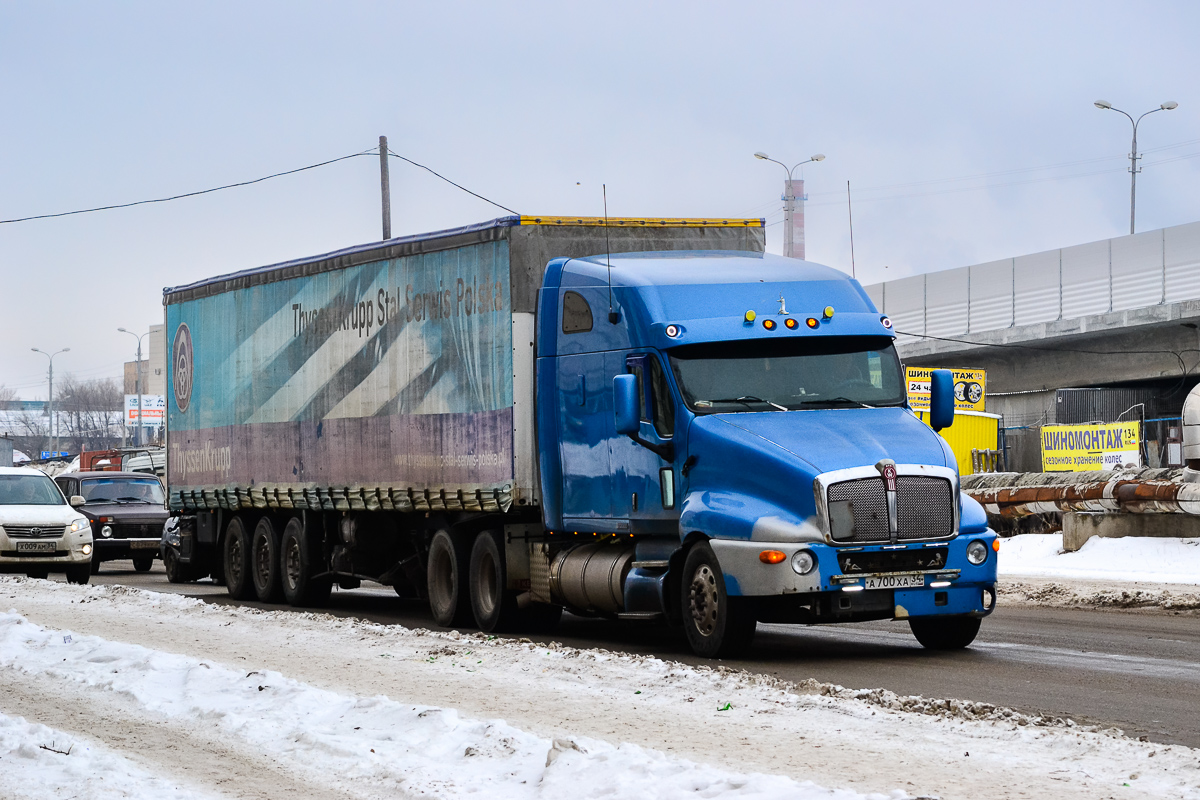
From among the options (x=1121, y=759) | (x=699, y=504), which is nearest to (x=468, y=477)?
(x=699, y=504)

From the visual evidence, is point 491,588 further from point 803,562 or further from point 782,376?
point 803,562

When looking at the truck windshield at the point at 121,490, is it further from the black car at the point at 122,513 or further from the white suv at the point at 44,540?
the white suv at the point at 44,540

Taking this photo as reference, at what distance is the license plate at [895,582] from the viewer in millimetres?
11586

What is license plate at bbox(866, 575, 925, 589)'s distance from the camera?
11.6 metres

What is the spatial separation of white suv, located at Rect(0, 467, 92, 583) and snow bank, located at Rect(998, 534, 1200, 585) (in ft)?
44.9

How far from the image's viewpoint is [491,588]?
15.5 metres

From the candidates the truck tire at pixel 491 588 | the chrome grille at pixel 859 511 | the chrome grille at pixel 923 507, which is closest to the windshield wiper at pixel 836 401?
the chrome grille at pixel 923 507

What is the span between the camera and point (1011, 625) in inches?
585

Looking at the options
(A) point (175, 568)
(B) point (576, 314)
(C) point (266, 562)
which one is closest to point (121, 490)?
(A) point (175, 568)

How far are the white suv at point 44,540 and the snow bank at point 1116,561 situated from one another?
44.9 feet

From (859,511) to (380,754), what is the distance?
4.76 m

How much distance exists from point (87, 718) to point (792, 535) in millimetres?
4923

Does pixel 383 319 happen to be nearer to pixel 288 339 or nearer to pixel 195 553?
pixel 288 339

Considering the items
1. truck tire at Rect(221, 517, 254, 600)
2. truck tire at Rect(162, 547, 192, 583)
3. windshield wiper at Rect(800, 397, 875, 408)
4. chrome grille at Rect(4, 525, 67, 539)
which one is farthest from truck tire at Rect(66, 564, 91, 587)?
windshield wiper at Rect(800, 397, 875, 408)
